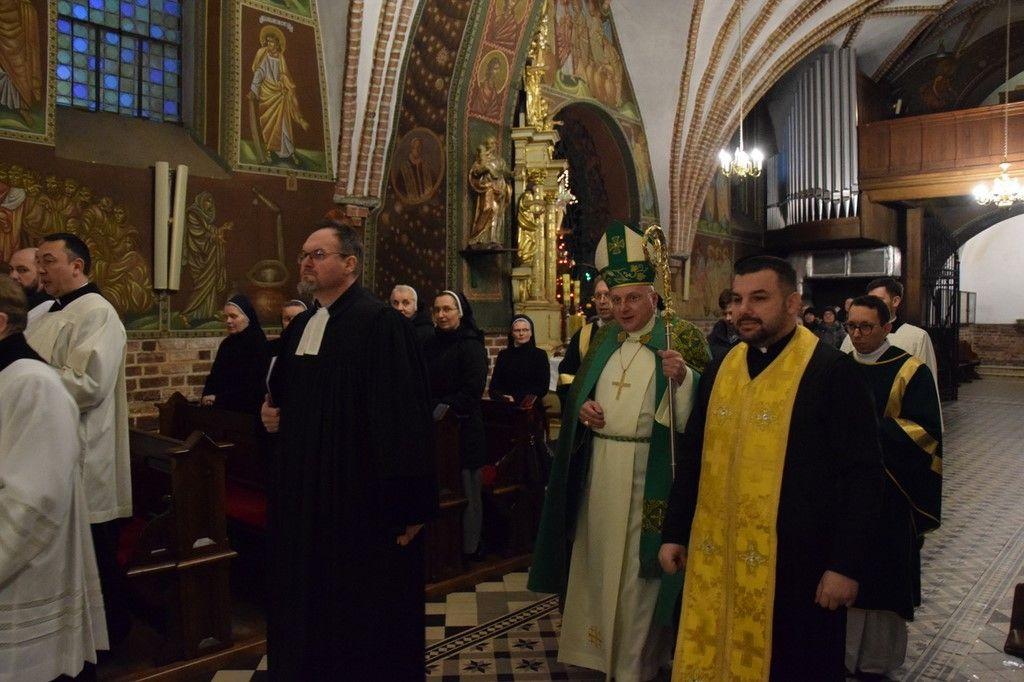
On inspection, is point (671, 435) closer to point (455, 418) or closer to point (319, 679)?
point (319, 679)

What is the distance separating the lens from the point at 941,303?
17.0 meters

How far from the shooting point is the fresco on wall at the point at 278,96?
278 inches

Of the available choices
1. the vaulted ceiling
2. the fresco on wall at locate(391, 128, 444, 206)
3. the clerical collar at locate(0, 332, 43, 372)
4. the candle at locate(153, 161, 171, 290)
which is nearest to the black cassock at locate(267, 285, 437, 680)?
the clerical collar at locate(0, 332, 43, 372)

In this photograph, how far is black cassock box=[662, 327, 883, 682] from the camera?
2475mm

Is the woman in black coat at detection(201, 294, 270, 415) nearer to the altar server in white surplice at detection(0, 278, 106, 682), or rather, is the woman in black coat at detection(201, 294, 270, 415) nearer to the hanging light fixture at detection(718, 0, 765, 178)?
the altar server in white surplice at detection(0, 278, 106, 682)

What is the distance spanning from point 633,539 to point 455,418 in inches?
72.5

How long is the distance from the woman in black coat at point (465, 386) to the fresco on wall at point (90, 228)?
263 centimetres

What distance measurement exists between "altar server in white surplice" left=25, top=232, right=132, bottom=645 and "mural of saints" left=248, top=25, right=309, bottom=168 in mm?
3592

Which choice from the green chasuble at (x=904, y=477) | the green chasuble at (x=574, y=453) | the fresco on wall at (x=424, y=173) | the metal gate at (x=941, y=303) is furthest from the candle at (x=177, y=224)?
the metal gate at (x=941, y=303)

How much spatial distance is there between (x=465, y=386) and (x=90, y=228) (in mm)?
3219

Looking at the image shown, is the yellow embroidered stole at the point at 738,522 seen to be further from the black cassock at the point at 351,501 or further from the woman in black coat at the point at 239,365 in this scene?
the woman in black coat at the point at 239,365

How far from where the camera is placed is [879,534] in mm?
3697

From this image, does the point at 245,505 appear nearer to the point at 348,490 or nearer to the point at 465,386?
the point at 465,386

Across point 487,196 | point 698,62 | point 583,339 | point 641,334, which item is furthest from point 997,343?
point 641,334
